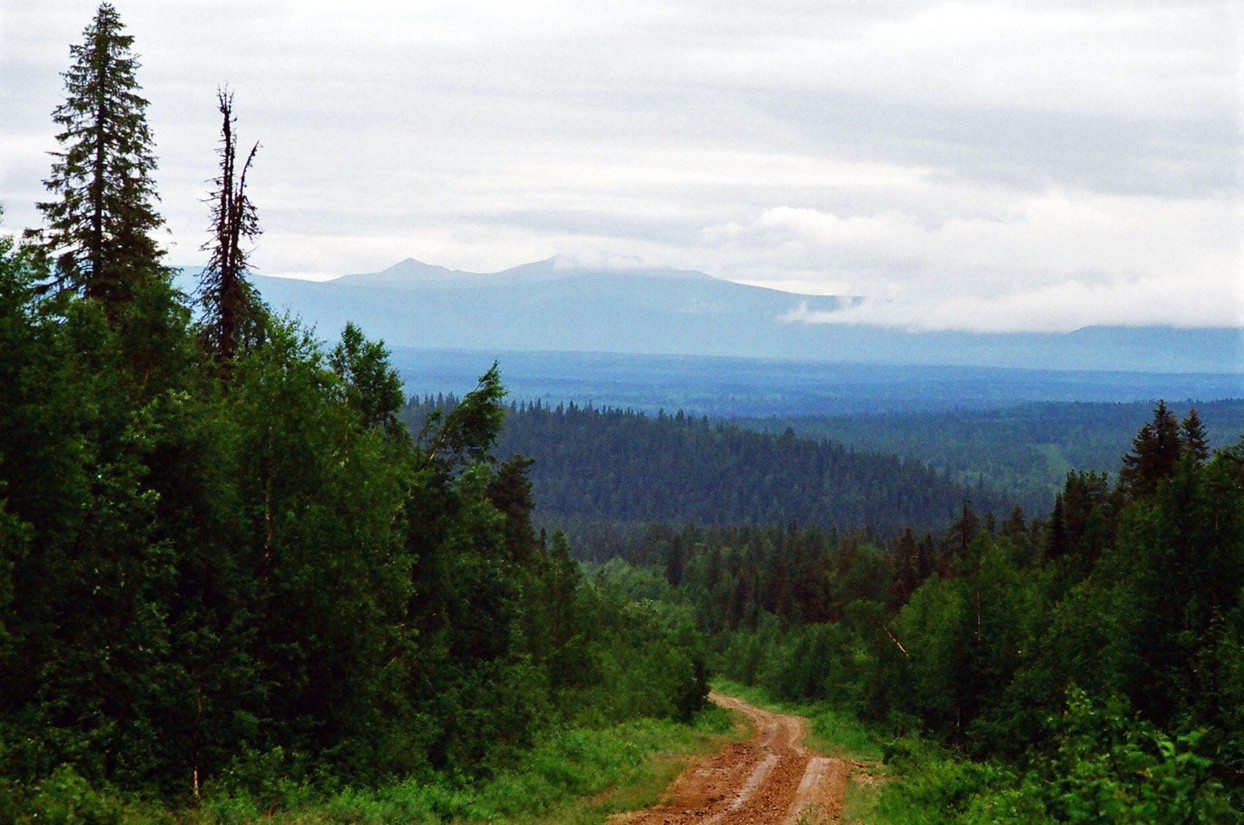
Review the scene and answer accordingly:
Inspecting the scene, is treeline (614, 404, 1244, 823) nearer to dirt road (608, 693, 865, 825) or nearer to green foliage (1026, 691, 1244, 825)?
green foliage (1026, 691, 1244, 825)

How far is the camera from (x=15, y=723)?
17641 millimetres

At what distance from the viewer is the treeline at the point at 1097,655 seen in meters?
13.5

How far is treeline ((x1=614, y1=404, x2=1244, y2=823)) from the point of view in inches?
A: 532

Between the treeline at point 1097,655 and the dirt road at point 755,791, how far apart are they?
374 centimetres

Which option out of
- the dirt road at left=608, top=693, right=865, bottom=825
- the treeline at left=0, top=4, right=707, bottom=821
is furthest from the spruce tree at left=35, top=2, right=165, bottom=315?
the dirt road at left=608, top=693, right=865, bottom=825

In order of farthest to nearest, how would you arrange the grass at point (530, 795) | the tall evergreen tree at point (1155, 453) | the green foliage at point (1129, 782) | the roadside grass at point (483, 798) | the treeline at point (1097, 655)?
the tall evergreen tree at point (1155, 453), the grass at point (530, 795), the roadside grass at point (483, 798), the treeline at point (1097, 655), the green foliage at point (1129, 782)

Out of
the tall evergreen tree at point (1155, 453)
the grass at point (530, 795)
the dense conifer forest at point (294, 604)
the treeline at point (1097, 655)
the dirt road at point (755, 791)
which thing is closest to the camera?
the treeline at point (1097, 655)

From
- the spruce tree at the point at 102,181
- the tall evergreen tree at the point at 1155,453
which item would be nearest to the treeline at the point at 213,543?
the spruce tree at the point at 102,181

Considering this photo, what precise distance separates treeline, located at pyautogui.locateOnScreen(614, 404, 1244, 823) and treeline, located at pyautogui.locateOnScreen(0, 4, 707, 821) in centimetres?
1220

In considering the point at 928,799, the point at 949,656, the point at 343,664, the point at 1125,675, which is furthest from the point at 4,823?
the point at 949,656

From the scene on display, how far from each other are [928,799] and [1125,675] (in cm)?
1118

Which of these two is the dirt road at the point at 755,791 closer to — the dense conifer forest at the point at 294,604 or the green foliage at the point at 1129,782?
the dense conifer forest at the point at 294,604

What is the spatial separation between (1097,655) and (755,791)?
12.7 meters

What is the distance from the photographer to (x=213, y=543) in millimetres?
22047
